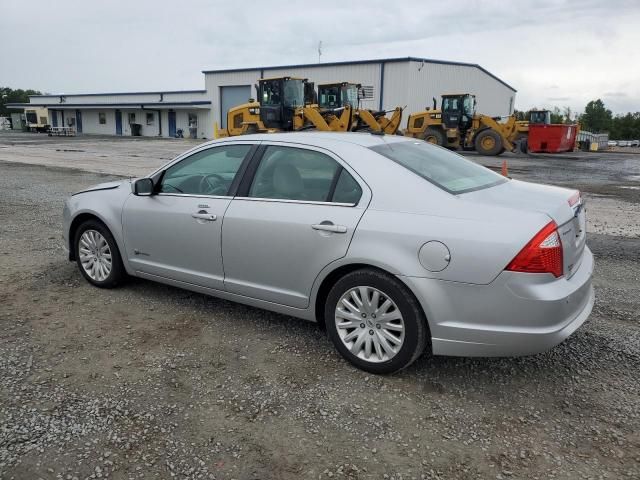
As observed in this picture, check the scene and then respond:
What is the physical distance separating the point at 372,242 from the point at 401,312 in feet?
1.54

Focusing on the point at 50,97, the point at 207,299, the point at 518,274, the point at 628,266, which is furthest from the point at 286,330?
the point at 50,97

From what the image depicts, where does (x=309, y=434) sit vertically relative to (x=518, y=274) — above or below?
below

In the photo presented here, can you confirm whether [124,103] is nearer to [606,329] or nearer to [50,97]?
[50,97]

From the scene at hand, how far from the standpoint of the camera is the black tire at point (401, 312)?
333cm

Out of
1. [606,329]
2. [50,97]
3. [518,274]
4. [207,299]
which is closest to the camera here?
[518,274]

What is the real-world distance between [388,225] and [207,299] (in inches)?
88.0

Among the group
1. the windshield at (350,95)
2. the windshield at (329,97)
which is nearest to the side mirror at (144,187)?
the windshield at (329,97)

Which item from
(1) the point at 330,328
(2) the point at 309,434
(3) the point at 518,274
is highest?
(3) the point at 518,274

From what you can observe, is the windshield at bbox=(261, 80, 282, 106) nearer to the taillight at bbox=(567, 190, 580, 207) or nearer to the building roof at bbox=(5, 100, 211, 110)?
the taillight at bbox=(567, 190, 580, 207)

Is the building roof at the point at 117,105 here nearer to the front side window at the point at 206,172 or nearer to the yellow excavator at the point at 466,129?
the yellow excavator at the point at 466,129

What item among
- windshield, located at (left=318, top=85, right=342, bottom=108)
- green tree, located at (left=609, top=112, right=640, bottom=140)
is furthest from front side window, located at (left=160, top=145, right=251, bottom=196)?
green tree, located at (left=609, top=112, right=640, bottom=140)

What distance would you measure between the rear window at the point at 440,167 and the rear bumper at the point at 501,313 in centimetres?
72

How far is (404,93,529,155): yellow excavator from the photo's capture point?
2591 centimetres

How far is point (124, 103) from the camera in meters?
59.0
